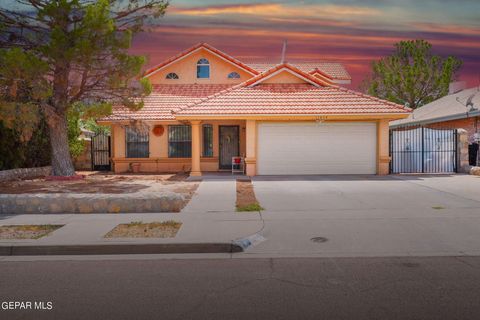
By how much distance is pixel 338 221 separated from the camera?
9.59 m

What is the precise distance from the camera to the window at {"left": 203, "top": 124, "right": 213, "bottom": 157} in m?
23.4

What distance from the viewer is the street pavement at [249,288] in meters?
4.66

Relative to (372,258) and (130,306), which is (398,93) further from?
(130,306)

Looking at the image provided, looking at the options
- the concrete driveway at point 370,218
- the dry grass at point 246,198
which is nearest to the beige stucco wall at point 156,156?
the dry grass at point 246,198

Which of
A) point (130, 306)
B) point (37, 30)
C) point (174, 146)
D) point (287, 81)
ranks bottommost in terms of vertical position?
point (130, 306)

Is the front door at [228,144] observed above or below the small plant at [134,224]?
above

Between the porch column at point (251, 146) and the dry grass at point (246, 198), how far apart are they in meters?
2.62

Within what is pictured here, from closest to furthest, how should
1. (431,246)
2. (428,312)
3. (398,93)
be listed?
(428,312)
(431,246)
(398,93)

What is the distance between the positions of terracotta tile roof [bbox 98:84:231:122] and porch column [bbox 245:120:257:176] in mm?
3810

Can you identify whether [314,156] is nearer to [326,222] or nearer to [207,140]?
[207,140]

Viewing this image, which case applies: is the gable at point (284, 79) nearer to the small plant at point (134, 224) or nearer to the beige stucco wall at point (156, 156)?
the beige stucco wall at point (156, 156)

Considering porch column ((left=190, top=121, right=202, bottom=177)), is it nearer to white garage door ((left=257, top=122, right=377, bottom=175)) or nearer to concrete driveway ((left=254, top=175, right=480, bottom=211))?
white garage door ((left=257, top=122, right=377, bottom=175))

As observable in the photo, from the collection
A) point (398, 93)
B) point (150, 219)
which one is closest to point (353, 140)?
point (150, 219)

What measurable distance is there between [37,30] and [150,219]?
12154 mm
